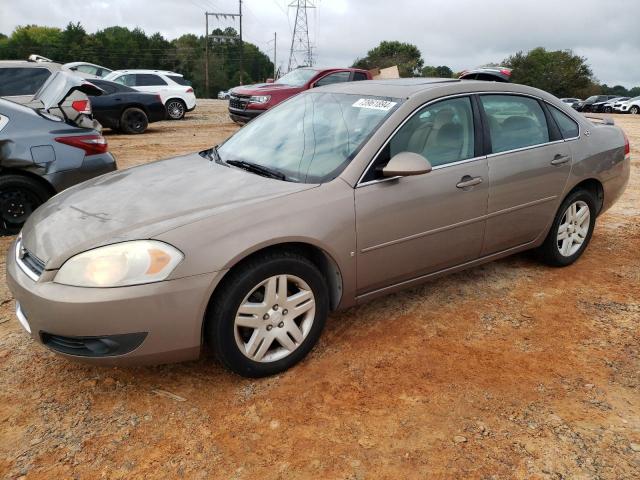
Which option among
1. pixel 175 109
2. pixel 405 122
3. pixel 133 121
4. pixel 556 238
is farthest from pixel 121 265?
pixel 175 109

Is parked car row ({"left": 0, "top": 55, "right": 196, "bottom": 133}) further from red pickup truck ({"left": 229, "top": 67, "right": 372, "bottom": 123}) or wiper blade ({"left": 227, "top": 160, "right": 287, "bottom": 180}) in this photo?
wiper blade ({"left": 227, "top": 160, "right": 287, "bottom": 180})

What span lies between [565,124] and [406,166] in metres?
1.93

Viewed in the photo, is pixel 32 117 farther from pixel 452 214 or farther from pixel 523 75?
pixel 523 75

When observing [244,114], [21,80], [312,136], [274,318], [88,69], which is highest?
[88,69]

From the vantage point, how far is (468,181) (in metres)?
3.34

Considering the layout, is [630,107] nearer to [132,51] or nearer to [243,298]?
[243,298]

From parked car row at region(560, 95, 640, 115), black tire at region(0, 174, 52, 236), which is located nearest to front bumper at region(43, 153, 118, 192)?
black tire at region(0, 174, 52, 236)

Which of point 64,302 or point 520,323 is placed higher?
point 64,302

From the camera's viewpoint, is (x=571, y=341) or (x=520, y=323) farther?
(x=520, y=323)

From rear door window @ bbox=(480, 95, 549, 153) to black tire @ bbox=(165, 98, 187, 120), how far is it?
13529 mm

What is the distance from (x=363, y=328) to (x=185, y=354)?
1.24 metres

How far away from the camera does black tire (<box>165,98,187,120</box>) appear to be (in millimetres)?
15602

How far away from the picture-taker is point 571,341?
319 cm

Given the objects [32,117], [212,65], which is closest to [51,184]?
[32,117]
